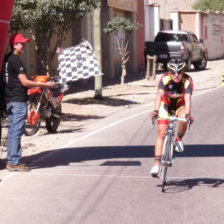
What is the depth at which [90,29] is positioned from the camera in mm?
30031

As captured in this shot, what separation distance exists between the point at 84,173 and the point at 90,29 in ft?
67.7

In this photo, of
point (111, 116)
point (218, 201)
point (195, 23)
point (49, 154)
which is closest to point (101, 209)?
point (218, 201)

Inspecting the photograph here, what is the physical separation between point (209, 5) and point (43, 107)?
61.1 m

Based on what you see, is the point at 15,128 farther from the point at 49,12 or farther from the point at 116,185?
the point at 49,12

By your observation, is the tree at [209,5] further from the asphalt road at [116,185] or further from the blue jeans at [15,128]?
the blue jeans at [15,128]

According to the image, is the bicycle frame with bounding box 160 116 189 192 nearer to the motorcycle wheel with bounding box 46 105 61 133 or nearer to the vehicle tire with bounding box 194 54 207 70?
the motorcycle wheel with bounding box 46 105 61 133

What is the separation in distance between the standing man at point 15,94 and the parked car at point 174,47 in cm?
2332

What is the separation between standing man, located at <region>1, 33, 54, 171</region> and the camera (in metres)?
9.91

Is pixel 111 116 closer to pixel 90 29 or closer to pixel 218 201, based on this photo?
pixel 218 201

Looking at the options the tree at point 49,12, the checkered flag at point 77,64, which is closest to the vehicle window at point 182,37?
the tree at point 49,12

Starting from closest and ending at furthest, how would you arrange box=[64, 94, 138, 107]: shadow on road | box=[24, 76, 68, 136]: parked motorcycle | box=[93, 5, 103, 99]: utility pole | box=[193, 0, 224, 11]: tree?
box=[24, 76, 68, 136]: parked motorcycle → box=[64, 94, 138, 107]: shadow on road → box=[93, 5, 103, 99]: utility pole → box=[193, 0, 224, 11]: tree

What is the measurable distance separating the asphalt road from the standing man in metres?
0.32

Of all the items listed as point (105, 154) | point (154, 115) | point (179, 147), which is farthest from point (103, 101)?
point (154, 115)

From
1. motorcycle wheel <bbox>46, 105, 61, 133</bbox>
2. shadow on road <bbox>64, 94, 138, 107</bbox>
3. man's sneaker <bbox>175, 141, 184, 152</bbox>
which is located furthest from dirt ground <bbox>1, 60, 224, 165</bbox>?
man's sneaker <bbox>175, 141, 184, 152</bbox>
